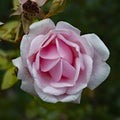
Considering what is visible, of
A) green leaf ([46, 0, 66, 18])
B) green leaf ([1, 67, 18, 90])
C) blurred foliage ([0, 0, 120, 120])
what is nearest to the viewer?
green leaf ([46, 0, 66, 18])

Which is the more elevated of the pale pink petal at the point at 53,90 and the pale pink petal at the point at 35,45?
the pale pink petal at the point at 35,45

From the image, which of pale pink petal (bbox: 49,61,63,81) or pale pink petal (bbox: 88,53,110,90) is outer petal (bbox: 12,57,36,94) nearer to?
pale pink petal (bbox: 49,61,63,81)

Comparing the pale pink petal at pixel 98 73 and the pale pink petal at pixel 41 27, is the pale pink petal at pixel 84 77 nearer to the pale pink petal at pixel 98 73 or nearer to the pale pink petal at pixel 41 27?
the pale pink petal at pixel 98 73

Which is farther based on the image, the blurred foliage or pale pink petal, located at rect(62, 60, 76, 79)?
the blurred foliage

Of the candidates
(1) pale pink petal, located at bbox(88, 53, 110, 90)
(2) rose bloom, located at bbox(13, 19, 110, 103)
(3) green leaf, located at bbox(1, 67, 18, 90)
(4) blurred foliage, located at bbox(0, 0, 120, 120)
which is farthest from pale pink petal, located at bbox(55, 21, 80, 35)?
(4) blurred foliage, located at bbox(0, 0, 120, 120)

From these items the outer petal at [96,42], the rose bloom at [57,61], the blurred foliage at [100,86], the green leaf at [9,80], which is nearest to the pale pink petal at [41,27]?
the rose bloom at [57,61]

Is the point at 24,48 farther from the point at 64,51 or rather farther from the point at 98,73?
the point at 98,73

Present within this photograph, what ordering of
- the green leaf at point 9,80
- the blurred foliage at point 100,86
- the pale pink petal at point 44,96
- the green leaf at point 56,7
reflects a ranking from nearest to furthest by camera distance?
the pale pink petal at point 44,96, the green leaf at point 56,7, the green leaf at point 9,80, the blurred foliage at point 100,86
